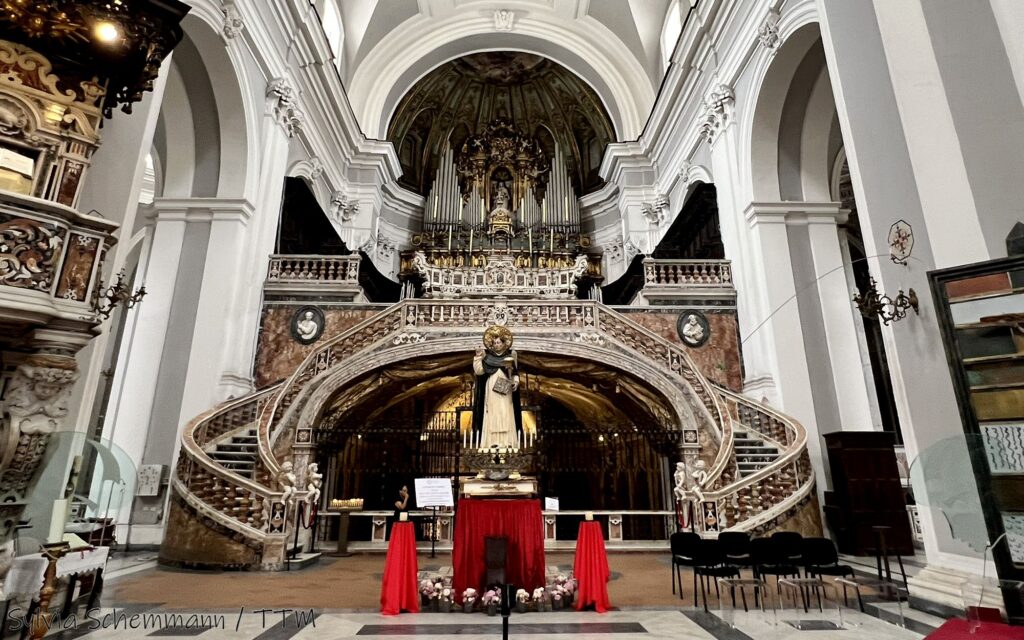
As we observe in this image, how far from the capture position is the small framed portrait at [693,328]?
11.1m

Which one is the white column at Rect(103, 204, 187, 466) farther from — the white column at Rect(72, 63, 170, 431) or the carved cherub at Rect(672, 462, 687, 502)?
the carved cherub at Rect(672, 462, 687, 502)

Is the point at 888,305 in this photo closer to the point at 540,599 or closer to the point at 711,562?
the point at 711,562

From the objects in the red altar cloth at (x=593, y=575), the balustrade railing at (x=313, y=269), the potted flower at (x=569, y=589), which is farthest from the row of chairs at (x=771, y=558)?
the balustrade railing at (x=313, y=269)

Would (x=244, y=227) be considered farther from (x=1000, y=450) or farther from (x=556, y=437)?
(x=1000, y=450)

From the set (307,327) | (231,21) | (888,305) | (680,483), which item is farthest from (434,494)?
(231,21)

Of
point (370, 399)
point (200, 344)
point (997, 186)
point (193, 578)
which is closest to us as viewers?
point (997, 186)

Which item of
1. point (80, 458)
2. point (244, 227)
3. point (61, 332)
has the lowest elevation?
point (80, 458)

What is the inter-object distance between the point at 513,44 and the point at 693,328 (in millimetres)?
14084

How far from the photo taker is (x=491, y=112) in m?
22.7

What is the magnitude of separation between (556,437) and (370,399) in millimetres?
5315

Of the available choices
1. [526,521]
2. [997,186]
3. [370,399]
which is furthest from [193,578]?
[997,186]

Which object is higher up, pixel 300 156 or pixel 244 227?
pixel 300 156

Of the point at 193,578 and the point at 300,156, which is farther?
the point at 300,156

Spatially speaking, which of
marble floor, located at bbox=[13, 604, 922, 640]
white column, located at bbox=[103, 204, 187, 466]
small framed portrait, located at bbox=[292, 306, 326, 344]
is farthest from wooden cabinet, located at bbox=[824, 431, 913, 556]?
white column, located at bbox=[103, 204, 187, 466]
